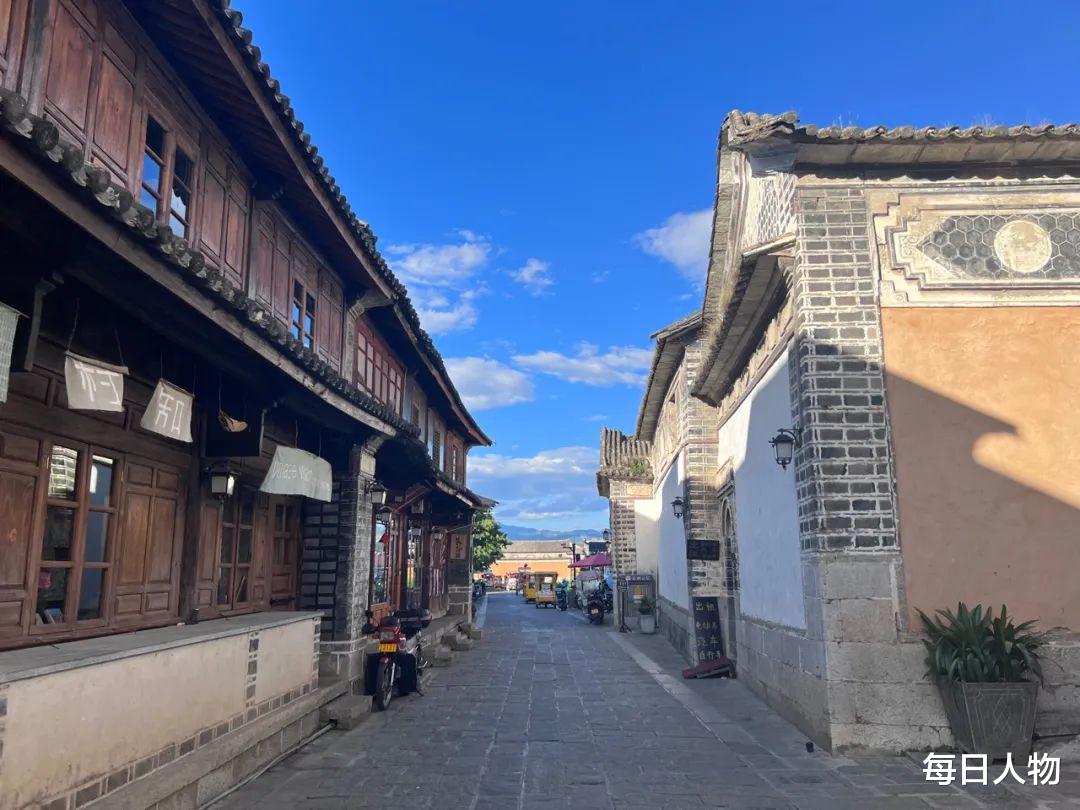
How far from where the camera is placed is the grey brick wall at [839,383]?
694cm

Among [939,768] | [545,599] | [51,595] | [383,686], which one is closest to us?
[51,595]

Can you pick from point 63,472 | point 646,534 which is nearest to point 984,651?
point 63,472

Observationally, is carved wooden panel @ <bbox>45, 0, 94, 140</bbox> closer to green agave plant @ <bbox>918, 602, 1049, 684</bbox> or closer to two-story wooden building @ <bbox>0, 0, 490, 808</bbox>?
two-story wooden building @ <bbox>0, 0, 490, 808</bbox>

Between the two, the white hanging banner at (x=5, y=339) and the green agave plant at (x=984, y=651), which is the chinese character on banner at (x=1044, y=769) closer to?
the green agave plant at (x=984, y=651)

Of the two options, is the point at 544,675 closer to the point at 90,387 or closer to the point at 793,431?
the point at 793,431

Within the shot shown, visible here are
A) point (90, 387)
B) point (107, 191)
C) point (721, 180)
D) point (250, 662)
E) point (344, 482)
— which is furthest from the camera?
point (721, 180)

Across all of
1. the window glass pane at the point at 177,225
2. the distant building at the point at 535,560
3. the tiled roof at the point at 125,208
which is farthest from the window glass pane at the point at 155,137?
the distant building at the point at 535,560

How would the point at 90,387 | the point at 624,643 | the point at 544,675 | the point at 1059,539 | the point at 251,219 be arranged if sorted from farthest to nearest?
1. the point at 624,643
2. the point at 544,675
3. the point at 251,219
4. the point at 1059,539
5. the point at 90,387

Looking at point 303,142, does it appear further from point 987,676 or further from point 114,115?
point 987,676

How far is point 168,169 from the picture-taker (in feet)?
22.5

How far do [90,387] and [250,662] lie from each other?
2875 mm

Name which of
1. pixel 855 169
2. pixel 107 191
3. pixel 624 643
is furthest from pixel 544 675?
pixel 107 191

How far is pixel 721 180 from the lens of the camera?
10.4 m

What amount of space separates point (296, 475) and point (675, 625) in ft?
38.3
